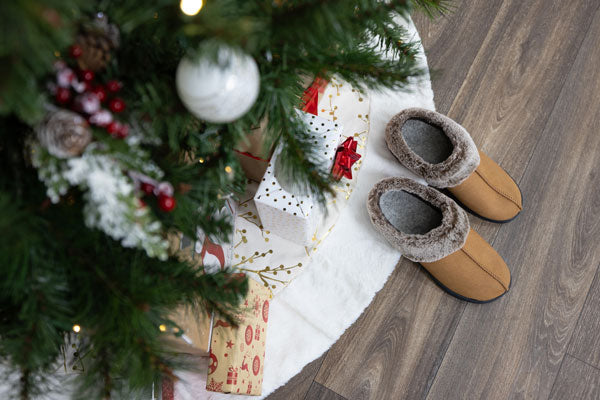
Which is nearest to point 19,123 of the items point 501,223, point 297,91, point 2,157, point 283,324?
point 2,157

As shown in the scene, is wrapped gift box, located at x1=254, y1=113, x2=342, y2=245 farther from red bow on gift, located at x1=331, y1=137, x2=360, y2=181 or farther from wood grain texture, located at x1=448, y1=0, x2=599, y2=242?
wood grain texture, located at x1=448, y1=0, x2=599, y2=242

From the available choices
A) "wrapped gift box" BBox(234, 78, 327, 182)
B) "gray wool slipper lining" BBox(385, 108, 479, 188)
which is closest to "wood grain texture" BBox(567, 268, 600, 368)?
"gray wool slipper lining" BBox(385, 108, 479, 188)

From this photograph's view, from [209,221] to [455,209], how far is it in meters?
0.64

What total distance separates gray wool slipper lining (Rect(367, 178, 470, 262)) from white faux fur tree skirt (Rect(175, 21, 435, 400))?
0.26 feet

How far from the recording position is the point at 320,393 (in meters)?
1.05

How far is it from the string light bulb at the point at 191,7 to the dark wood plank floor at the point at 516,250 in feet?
2.84

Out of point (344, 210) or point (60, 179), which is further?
point (344, 210)

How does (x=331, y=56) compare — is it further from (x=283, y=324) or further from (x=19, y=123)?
(x=283, y=324)

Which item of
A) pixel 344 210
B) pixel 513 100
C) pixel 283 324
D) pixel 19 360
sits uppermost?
pixel 19 360

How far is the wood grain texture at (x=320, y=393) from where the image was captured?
104 centimetres

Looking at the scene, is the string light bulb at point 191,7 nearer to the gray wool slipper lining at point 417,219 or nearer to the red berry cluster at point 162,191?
the red berry cluster at point 162,191

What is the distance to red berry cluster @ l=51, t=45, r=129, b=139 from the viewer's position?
1.20ft

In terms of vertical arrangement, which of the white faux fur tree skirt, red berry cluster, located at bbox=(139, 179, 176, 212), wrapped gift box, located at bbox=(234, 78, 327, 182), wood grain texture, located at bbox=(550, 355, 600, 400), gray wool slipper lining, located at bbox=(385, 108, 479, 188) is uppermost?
red berry cluster, located at bbox=(139, 179, 176, 212)

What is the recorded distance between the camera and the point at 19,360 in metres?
0.44
